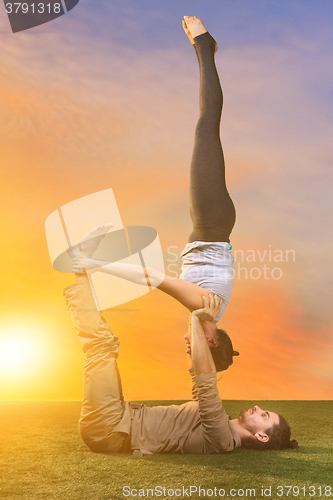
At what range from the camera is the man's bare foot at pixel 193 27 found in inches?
121

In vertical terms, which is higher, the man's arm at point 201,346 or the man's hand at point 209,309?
the man's hand at point 209,309

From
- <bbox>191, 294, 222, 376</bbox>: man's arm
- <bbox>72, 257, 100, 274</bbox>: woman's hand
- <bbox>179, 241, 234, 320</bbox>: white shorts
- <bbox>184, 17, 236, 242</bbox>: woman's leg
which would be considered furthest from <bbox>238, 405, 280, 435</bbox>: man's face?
<bbox>72, 257, 100, 274</bbox>: woman's hand

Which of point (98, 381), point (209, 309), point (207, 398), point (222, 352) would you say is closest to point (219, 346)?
point (222, 352)

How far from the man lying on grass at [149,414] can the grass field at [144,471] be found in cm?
10

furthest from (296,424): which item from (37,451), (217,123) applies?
(217,123)

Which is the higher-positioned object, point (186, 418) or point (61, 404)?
point (186, 418)

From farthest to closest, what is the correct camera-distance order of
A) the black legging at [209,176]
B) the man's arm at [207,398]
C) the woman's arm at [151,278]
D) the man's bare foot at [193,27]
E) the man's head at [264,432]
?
→ the man's bare foot at [193,27] < the black legging at [209,176] < the man's head at [264,432] < the woman's arm at [151,278] < the man's arm at [207,398]

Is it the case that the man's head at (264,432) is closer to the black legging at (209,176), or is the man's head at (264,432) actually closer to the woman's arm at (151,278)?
the woman's arm at (151,278)

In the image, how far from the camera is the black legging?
272 cm

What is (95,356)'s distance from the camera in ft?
8.03

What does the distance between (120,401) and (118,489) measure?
26.3 inches

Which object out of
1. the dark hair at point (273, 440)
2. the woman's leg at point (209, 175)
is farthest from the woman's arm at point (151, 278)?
the dark hair at point (273, 440)

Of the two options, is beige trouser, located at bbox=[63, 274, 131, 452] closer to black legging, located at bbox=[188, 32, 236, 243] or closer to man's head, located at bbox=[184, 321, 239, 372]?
man's head, located at bbox=[184, 321, 239, 372]

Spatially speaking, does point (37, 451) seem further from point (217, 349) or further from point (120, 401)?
point (217, 349)
